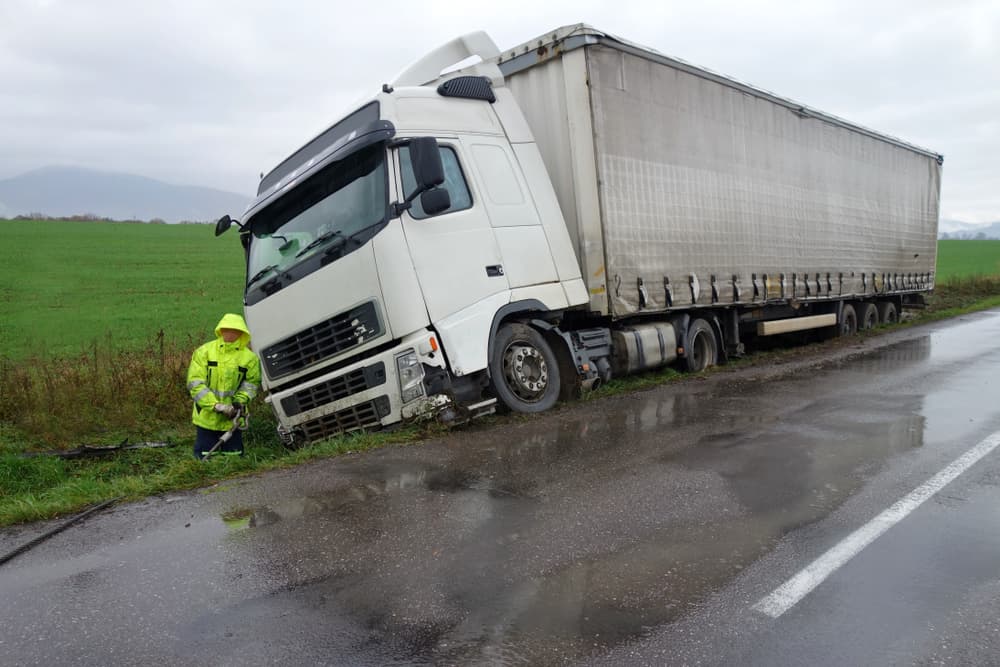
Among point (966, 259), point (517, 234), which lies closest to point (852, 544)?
point (517, 234)

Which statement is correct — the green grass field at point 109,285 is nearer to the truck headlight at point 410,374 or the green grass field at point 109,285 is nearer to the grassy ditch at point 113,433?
the grassy ditch at point 113,433

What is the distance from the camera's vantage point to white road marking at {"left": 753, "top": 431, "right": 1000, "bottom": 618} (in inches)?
120

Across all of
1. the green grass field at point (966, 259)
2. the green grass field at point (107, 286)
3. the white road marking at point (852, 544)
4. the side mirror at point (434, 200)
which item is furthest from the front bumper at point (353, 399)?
the green grass field at point (966, 259)

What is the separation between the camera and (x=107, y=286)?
26891 millimetres

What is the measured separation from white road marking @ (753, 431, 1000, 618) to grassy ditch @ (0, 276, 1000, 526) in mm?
3687

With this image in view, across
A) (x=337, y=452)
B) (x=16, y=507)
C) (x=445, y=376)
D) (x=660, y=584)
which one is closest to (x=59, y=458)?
(x=16, y=507)

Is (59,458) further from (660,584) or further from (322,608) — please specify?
(660,584)

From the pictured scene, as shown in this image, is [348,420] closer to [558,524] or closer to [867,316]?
[558,524]

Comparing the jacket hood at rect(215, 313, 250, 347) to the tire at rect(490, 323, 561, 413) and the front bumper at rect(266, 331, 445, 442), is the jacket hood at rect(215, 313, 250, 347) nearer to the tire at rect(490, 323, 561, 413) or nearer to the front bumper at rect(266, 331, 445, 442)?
the front bumper at rect(266, 331, 445, 442)

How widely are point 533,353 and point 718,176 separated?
4.65m

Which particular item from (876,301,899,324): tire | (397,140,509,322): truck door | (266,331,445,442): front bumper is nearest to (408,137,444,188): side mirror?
(397,140,509,322): truck door

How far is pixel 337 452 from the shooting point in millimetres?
6195

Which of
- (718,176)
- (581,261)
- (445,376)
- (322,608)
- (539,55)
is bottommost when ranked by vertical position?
(322,608)

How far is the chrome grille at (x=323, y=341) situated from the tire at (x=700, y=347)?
5.18 m
